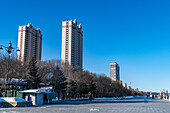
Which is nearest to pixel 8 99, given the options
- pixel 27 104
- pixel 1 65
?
pixel 27 104

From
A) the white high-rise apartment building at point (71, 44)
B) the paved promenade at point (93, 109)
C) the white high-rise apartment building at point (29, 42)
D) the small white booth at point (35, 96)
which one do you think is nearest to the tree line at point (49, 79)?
the small white booth at point (35, 96)

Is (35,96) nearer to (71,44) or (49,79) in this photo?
(49,79)

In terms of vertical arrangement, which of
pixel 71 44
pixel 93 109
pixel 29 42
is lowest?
pixel 93 109

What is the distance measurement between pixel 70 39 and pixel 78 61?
17078 mm

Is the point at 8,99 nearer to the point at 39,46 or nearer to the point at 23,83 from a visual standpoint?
the point at 23,83

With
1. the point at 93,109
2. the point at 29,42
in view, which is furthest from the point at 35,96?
the point at 29,42

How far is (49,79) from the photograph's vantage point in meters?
54.5

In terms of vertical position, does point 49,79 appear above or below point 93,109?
above

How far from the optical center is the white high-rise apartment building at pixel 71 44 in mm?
130887

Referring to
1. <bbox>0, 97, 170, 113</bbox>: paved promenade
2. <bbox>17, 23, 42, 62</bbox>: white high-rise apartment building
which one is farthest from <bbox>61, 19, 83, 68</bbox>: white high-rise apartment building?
<bbox>0, 97, 170, 113</bbox>: paved promenade

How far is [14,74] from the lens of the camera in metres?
41.4

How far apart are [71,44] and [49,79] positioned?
3163 inches

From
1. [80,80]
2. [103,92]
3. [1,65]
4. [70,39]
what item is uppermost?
[70,39]

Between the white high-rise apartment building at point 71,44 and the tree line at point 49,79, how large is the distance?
51201 mm
